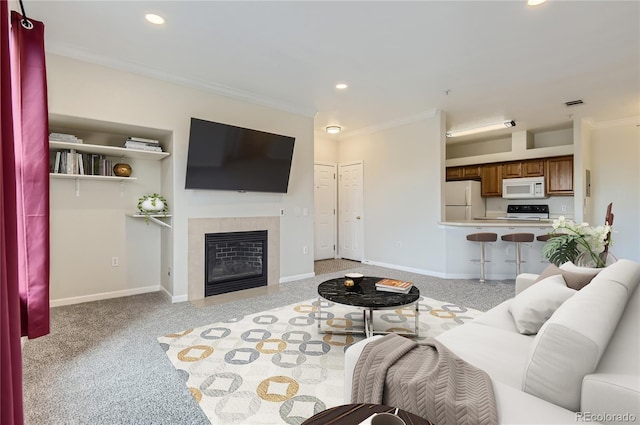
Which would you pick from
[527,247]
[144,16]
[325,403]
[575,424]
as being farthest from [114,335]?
[527,247]

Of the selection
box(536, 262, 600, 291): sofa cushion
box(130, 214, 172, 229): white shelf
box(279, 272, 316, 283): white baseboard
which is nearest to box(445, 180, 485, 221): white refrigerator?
box(279, 272, 316, 283): white baseboard

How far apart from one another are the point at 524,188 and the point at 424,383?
249 inches

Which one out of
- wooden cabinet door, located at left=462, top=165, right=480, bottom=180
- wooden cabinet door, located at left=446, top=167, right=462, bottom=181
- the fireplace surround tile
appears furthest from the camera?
wooden cabinet door, located at left=446, top=167, right=462, bottom=181

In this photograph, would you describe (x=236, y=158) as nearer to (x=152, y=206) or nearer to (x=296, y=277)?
(x=152, y=206)

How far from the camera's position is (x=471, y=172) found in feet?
22.8

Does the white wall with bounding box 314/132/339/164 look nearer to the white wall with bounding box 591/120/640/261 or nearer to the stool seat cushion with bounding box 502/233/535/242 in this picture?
the stool seat cushion with bounding box 502/233/535/242

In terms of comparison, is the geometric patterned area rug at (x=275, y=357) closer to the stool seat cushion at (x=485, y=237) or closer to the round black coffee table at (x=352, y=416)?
the round black coffee table at (x=352, y=416)

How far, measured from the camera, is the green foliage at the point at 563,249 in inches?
102

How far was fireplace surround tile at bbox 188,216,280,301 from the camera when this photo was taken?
381 cm

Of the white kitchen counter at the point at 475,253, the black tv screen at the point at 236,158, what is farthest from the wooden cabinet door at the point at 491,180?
the black tv screen at the point at 236,158

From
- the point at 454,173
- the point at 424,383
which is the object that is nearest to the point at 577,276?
the point at 424,383

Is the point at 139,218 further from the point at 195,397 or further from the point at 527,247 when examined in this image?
the point at 527,247

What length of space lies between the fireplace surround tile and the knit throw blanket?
3.04 meters

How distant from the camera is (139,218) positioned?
3.99m
